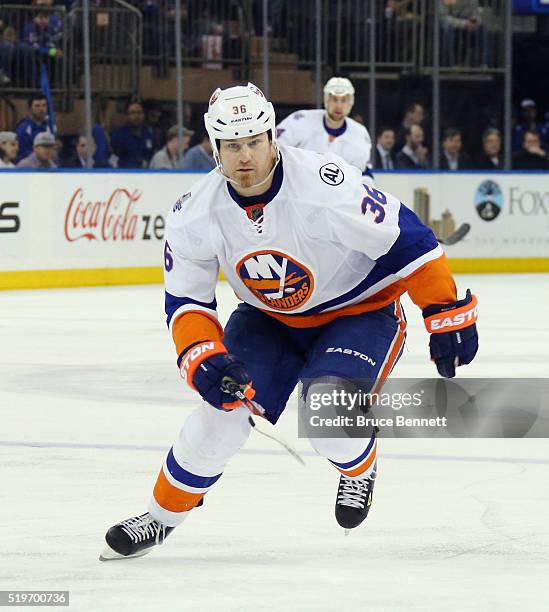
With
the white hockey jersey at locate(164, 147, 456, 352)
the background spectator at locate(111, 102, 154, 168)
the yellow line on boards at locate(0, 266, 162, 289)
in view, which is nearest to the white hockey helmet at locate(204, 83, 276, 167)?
the white hockey jersey at locate(164, 147, 456, 352)

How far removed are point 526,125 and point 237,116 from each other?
13964mm

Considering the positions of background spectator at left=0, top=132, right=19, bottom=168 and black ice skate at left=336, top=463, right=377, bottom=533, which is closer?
black ice skate at left=336, top=463, right=377, bottom=533

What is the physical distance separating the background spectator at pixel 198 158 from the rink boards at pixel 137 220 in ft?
0.38

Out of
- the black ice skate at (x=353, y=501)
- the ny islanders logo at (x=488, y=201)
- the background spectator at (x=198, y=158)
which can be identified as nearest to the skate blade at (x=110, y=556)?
the black ice skate at (x=353, y=501)

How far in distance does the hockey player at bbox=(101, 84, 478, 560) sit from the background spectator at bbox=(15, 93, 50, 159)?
1023cm

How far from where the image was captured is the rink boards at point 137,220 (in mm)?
13992

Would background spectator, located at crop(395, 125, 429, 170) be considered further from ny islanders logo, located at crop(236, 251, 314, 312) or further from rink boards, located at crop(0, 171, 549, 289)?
ny islanders logo, located at crop(236, 251, 314, 312)

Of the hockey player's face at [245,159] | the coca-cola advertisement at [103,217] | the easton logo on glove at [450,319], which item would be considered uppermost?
the hockey player's face at [245,159]

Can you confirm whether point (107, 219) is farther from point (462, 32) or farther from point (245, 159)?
point (245, 159)

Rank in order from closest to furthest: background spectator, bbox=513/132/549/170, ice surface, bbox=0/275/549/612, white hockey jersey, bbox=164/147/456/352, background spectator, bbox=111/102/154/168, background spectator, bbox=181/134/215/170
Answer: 1. ice surface, bbox=0/275/549/612
2. white hockey jersey, bbox=164/147/456/352
3. background spectator, bbox=111/102/154/168
4. background spectator, bbox=181/134/215/170
5. background spectator, bbox=513/132/549/170

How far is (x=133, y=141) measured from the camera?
15.0 metres

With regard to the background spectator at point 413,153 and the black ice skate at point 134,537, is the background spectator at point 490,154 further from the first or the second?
the black ice skate at point 134,537

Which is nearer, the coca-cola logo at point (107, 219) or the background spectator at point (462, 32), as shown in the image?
the coca-cola logo at point (107, 219)

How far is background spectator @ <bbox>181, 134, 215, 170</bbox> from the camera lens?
50.4 ft
